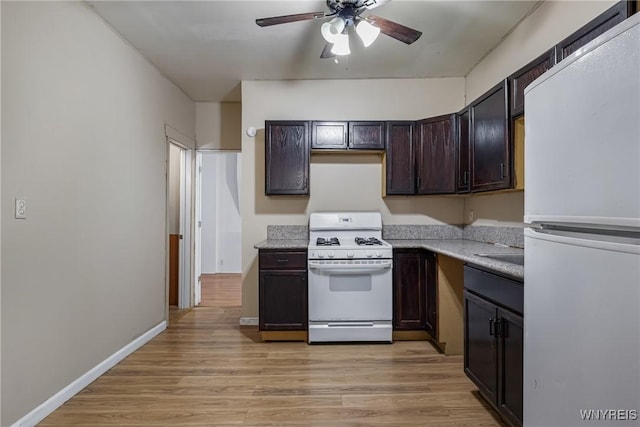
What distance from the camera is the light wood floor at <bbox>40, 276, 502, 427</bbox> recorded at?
2.01 metres

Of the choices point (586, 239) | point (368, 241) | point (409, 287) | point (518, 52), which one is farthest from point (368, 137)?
point (586, 239)

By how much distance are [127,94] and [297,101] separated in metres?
1.64

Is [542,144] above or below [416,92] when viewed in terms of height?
below

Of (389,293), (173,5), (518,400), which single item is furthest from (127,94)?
(518,400)

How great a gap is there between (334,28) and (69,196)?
204cm

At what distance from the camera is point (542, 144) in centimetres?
115

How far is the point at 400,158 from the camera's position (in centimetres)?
354

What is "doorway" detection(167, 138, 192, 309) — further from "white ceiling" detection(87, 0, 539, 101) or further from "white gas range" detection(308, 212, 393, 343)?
"white gas range" detection(308, 212, 393, 343)

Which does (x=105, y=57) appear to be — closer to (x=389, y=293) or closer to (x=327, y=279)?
(x=327, y=279)

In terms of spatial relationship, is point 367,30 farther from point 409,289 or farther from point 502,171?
point 409,289

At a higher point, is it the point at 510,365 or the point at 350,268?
the point at 350,268

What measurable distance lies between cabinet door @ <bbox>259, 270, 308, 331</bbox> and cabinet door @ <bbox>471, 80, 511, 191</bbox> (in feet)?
5.76

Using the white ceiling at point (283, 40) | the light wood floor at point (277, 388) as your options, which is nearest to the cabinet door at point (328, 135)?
the white ceiling at point (283, 40)

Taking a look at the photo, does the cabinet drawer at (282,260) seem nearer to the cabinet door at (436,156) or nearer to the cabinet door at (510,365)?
the cabinet door at (436,156)
